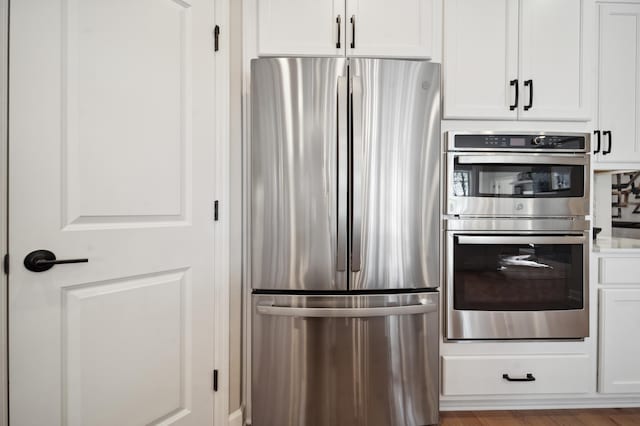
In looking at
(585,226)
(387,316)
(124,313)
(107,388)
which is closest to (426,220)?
(387,316)

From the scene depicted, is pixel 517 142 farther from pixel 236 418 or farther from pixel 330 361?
pixel 236 418

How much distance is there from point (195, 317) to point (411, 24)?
176cm

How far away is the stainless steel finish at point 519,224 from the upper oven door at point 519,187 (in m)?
0.03

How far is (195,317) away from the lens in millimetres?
1354

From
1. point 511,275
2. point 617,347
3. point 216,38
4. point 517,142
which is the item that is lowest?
point 617,347

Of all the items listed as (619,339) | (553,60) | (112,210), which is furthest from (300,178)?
(619,339)

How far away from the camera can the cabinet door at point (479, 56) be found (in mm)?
1603

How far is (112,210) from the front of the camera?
1.09 meters

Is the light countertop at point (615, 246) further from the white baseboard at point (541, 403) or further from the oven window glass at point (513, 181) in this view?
the white baseboard at point (541, 403)

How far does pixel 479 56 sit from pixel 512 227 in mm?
913

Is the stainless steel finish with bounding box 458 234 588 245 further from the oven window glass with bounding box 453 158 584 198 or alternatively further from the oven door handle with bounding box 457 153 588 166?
Answer: the oven door handle with bounding box 457 153 588 166

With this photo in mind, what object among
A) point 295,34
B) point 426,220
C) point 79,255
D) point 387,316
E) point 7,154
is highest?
Result: point 295,34

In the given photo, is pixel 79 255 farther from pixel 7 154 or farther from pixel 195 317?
pixel 195 317

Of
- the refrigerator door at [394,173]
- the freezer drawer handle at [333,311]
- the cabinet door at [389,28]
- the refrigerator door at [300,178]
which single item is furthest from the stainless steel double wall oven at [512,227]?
the refrigerator door at [300,178]
